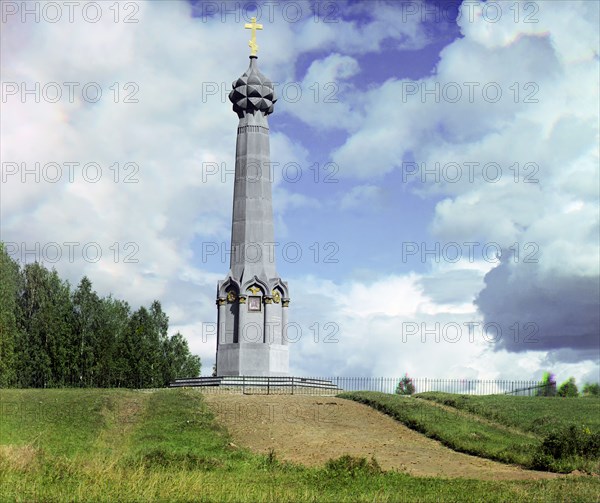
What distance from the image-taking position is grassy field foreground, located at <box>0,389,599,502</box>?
1606 cm

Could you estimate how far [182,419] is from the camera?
29.5m

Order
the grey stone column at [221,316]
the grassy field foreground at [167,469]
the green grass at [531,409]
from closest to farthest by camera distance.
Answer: the grassy field foreground at [167,469] < the green grass at [531,409] < the grey stone column at [221,316]

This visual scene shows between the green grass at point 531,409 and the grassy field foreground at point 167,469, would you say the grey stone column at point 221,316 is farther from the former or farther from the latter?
the green grass at point 531,409

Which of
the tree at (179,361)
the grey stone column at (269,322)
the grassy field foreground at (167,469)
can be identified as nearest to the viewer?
the grassy field foreground at (167,469)

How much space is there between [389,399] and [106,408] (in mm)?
12249

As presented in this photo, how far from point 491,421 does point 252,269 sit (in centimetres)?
1576

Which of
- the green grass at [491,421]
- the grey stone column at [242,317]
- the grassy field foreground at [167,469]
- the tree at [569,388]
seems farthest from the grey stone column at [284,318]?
the tree at [569,388]

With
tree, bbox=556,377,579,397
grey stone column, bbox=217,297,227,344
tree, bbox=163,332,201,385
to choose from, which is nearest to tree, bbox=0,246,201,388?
tree, bbox=163,332,201,385

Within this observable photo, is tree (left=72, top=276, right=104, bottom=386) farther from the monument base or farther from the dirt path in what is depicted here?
the dirt path

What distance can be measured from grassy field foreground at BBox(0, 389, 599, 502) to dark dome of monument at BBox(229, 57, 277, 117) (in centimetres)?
1936

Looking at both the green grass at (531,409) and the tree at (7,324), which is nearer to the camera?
the green grass at (531,409)

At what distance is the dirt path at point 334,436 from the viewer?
23500mm

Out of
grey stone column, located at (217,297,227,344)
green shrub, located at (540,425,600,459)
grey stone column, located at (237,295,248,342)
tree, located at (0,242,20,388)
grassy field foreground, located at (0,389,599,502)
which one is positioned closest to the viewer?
grassy field foreground, located at (0,389,599,502)

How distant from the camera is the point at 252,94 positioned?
44812mm
